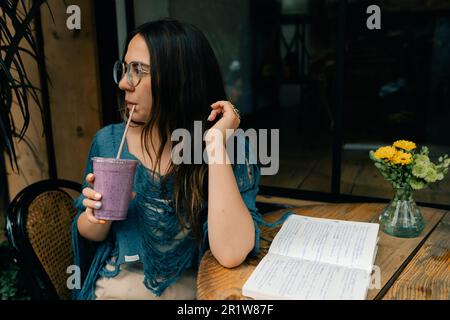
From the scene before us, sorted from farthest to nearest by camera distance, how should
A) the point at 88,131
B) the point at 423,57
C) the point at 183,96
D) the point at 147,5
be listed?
the point at 423,57 → the point at 147,5 → the point at 88,131 → the point at 183,96

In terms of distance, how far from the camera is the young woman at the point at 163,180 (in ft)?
4.07

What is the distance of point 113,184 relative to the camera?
3.44ft

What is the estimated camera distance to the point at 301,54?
575cm

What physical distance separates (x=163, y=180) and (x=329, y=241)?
51cm

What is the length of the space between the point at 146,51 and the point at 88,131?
47.7 inches

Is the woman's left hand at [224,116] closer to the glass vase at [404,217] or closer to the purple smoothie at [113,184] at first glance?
the purple smoothie at [113,184]

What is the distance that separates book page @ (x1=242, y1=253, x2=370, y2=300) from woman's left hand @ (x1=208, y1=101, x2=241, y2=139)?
1.23ft

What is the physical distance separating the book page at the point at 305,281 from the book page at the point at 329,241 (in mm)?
34

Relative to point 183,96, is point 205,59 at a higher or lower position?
higher

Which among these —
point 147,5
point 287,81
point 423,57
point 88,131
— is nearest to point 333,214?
point 88,131

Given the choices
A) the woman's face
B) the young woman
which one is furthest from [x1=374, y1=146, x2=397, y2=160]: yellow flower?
the woman's face

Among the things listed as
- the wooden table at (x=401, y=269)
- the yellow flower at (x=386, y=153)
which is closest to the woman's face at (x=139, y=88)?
the wooden table at (x=401, y=269)

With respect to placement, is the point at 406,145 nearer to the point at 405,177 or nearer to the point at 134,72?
the point at 405,177

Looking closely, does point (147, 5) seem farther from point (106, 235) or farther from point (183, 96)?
point (106, 235)
